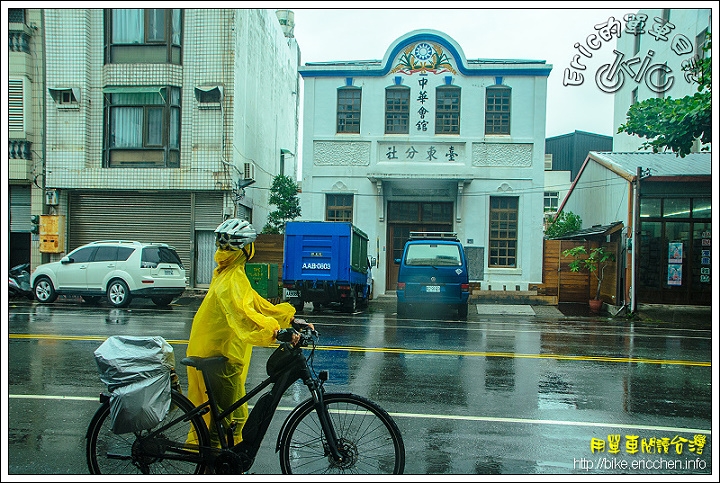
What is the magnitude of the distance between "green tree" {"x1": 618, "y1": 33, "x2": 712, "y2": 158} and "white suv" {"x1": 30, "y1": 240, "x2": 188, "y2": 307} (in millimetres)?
12229

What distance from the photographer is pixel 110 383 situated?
390 centimetres

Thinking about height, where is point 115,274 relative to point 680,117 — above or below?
below

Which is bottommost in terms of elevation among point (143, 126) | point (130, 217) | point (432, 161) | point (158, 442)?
point (158, 442)

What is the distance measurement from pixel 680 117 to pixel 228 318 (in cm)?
1269

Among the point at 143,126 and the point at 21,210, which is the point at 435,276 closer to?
the point at 143,126

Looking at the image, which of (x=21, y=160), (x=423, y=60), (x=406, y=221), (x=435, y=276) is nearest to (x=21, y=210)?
(x=21, y=160)

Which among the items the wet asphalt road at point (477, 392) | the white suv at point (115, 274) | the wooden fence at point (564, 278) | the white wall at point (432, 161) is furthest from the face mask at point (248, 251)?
the wooden fence at point (564, 278)

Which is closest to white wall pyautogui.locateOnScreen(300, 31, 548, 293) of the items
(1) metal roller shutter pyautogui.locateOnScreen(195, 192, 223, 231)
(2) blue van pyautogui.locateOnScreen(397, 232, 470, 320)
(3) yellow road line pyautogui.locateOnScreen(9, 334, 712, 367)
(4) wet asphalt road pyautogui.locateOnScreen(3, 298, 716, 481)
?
(1) metal roller shutter pyautogui.locateOnScreen(195, 192, 223, 231)

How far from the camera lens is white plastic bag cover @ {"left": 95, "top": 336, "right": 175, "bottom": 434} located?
3.87 meters

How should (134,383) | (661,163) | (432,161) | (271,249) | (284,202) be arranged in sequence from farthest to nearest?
(284,202) < (432,161) < (271,249) < (661,163) < (134,383)

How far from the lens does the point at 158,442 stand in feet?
13.4

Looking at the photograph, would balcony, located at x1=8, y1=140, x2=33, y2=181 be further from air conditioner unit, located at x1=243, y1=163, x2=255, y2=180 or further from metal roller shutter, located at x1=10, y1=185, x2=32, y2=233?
air conditioner unit, located at x1=243, y1=163, x2=255, y2=180

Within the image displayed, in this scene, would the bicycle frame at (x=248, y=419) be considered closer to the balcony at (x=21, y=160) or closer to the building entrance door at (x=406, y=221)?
the building entrance door at (x=406, y=221)

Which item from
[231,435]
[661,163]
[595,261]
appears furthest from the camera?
[661,163]
